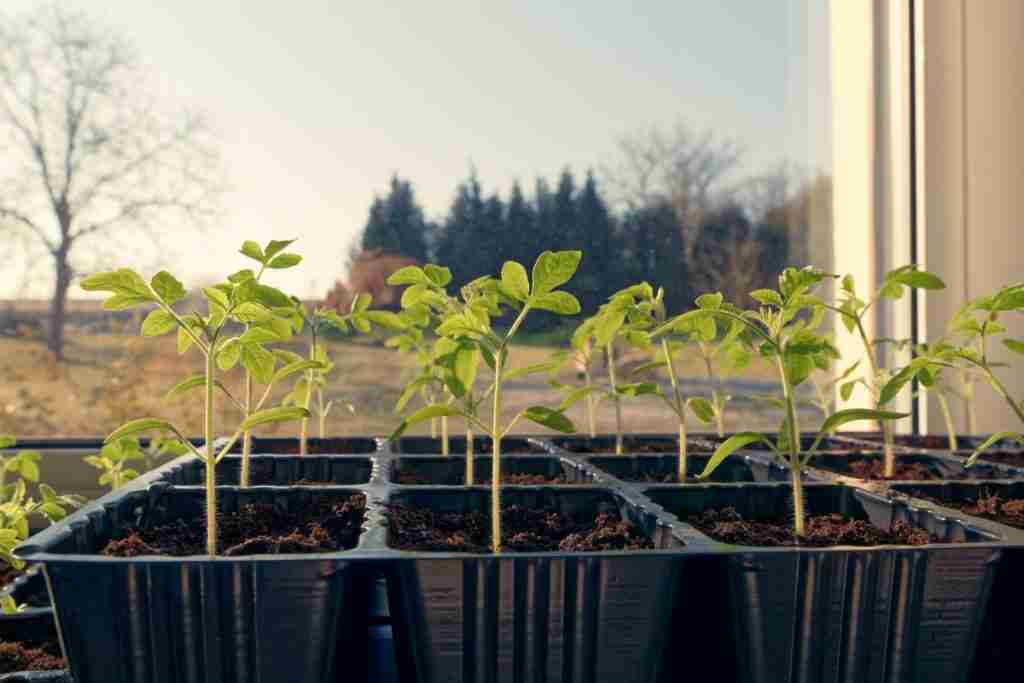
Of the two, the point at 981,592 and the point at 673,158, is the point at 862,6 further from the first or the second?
the point at 981,592

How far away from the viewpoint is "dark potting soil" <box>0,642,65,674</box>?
39.7 inches

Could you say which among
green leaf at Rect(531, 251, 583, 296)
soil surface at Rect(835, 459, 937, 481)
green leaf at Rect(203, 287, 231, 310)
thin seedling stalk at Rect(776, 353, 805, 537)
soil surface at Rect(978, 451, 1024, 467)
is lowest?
soil surface at Rect(835, 459, 937, 481)

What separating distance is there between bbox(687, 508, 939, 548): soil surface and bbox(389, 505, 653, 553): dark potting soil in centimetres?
9

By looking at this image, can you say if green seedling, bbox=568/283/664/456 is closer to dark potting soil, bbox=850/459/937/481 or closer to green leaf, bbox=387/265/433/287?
green leaf, bbox=387/265/433/287

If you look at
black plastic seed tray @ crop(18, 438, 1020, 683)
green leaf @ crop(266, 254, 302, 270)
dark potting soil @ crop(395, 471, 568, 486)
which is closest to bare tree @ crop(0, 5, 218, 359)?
dark potting soil @ crop(395, 471, 568, 486)

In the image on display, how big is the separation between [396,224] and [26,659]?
3.72 ft

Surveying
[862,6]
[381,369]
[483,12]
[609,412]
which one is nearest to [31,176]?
[381,369]

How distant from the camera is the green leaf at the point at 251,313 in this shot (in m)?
0.93

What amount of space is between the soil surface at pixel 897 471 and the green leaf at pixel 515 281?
719mm

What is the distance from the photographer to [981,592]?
32.6 inches

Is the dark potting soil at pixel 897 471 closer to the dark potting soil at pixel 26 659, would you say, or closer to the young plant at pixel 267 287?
the young plant at pixel 267 287

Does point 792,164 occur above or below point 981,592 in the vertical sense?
above

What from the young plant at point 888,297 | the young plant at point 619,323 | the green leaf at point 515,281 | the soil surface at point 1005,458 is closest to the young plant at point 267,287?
the green leaf at point 515,281

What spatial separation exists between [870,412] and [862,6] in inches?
56.9
